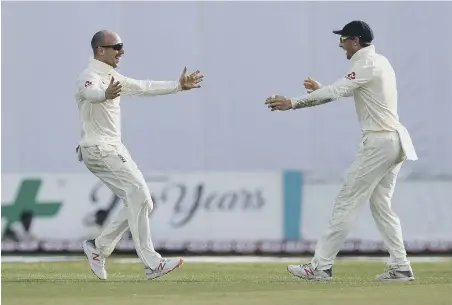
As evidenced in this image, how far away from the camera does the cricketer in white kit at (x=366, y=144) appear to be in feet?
32.0

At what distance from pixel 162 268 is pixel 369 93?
5.80 ft

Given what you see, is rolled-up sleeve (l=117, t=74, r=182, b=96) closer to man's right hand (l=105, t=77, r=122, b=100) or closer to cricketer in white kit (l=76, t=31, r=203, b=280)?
cricketer in white kit (l=76, t=31, r=203, b=280)

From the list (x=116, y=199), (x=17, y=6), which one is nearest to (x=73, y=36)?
(x=17, y=6)

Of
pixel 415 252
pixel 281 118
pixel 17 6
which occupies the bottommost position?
pixel 415 252

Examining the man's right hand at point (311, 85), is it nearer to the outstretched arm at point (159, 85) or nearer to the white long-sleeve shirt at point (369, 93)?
the white long-sleeve shirt at point (369, 93)

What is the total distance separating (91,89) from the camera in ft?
32.1

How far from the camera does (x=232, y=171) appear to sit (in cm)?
1602

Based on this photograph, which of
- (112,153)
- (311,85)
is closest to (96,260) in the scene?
(112,153)

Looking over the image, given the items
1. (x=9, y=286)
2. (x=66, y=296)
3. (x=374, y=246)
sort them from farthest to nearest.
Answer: (x=374, y=246)
(x=9, y=286)
(x=66, y=296)

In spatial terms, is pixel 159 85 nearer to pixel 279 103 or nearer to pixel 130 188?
pixel 130 188

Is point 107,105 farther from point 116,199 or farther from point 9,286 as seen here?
point 116,199

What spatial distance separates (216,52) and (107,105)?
6.08 meters

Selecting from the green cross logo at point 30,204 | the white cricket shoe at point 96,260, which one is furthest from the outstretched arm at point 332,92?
the green cross logo at point 30,204

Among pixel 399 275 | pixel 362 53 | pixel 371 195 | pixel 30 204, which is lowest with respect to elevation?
pixel 30 204
